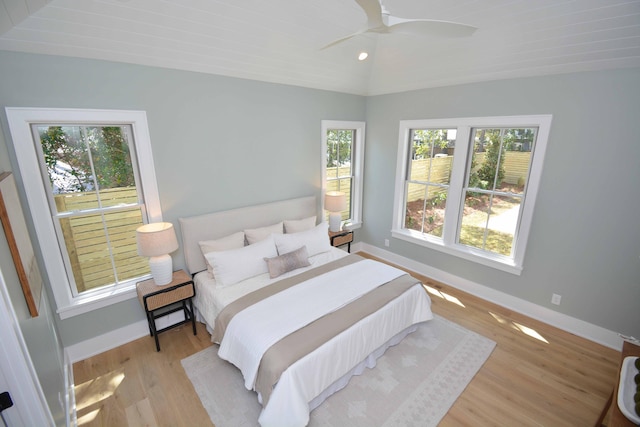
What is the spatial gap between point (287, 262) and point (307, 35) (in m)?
2.31

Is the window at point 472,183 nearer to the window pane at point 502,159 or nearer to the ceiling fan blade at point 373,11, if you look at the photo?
the window pane at point 502,159

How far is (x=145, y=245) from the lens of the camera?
2500 millimetres

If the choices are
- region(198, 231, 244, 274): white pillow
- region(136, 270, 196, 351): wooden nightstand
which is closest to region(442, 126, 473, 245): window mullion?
region(198, 231, 244, 274): white pillow

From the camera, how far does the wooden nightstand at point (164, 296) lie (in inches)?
101

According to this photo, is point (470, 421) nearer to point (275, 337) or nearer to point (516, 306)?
point (275, 337)

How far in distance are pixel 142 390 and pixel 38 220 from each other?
162 cm

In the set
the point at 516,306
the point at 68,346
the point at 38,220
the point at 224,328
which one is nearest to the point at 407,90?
the point at 516,306

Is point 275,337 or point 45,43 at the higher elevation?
point 45,43

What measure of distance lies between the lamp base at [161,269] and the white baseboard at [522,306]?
10.6 ft

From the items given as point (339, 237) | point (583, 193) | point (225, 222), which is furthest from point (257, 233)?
point (583, 193)

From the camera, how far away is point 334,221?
4145 mm

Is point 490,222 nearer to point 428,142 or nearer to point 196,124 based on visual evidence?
point 428,142

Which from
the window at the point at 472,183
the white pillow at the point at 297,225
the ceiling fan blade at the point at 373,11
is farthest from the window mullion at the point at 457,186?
the ceiling fan blade at the point at 373,11

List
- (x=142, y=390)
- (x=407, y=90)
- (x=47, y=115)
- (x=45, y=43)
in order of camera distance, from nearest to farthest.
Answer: (x=45, y=43)
(x=47, y=115)
(x=142, y=390)
(x=407, y=90)
